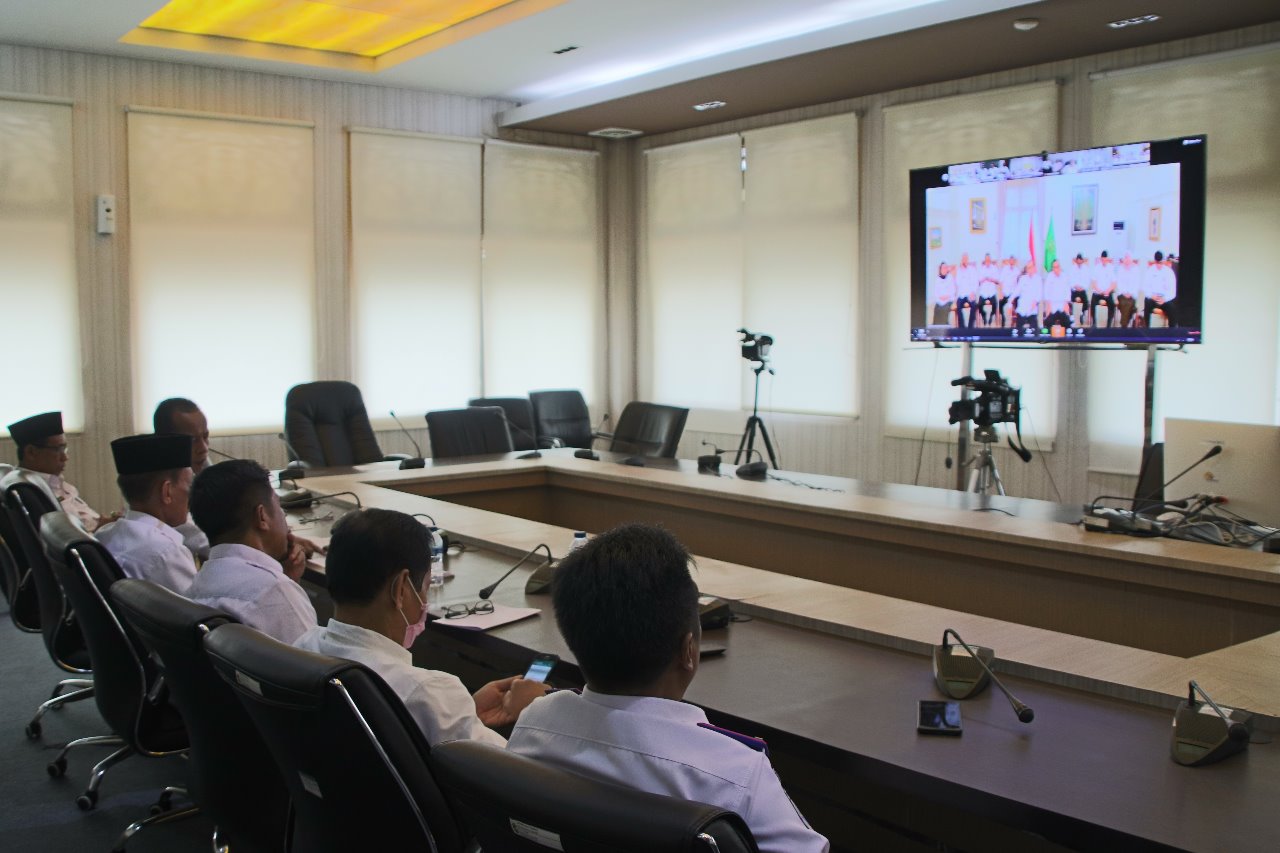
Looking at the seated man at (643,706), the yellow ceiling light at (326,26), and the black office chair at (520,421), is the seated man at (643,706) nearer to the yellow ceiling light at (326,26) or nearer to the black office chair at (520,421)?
the yellow ceiling light at (326,26)

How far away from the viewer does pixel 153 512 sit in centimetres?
324

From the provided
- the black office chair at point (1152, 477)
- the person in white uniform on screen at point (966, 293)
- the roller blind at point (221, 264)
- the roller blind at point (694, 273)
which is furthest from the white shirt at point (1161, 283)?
the roller blind at point (221, 264)

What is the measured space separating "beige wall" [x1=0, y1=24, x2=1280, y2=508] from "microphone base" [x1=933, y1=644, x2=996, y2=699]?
4850 mm

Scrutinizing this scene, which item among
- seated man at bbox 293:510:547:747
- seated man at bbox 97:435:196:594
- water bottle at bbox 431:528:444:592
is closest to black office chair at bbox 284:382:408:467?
seated man at bbox 97:435:196:594

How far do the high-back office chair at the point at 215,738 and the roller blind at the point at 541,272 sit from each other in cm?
664

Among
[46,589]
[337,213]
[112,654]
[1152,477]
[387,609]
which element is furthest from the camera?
[337,213]

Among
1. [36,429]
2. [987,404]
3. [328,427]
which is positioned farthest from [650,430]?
[36,429]

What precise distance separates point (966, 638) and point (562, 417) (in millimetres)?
5881

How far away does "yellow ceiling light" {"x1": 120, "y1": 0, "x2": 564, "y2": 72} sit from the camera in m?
6.60

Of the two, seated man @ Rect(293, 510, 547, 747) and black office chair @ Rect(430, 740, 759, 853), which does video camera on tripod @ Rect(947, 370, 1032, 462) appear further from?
black office chair @ Rect(430, 740, 759, 853)

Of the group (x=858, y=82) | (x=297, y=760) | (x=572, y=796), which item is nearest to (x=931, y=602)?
(x=297, y=760)

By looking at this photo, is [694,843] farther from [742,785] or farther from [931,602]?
[931,602]

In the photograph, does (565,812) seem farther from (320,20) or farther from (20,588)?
(320,20)

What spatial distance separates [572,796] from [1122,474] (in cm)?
599
